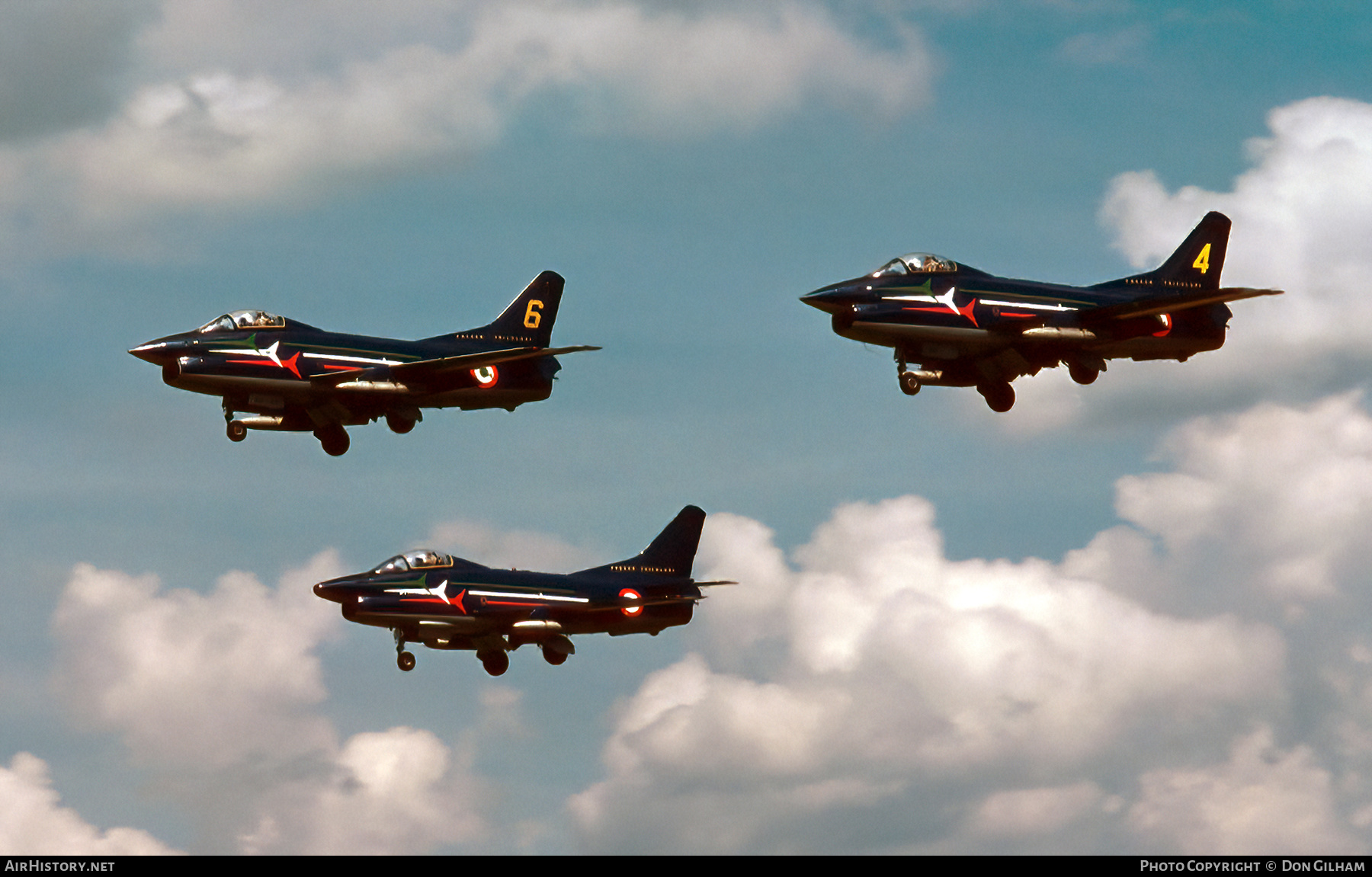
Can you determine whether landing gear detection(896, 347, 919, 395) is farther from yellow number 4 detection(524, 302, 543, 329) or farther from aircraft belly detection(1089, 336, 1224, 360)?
yellow number 4 detection(524, 302, 543, 329)

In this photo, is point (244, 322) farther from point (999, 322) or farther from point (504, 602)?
point (999, 322)

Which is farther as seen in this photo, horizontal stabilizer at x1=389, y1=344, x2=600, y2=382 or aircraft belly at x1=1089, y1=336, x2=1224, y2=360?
horizontal stabilizer at x1=389, y1=344, x2=600, y2=382

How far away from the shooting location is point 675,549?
9631 cm

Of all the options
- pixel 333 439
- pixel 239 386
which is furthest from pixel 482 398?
pixel 239 386

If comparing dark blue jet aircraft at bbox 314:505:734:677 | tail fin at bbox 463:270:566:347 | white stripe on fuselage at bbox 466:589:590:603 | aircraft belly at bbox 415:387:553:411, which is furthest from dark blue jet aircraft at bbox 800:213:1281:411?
white stripe on fuselage at bbox 466:589:590:603

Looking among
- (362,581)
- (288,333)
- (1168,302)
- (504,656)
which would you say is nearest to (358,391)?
(288,333)

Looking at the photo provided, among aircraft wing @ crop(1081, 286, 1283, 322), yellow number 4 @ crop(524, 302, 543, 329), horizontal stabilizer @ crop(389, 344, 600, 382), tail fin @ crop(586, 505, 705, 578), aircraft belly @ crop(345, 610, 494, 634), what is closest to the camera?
aircraft wing @ crop(1081, 286, 1283, 322)

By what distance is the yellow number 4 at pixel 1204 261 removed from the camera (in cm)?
7744

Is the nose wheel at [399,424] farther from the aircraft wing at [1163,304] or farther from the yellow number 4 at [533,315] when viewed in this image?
the aircraft wing at [1163,304]

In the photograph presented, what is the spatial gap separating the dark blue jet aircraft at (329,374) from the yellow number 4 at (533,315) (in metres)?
5.22

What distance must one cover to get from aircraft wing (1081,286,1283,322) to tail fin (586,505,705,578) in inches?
1195

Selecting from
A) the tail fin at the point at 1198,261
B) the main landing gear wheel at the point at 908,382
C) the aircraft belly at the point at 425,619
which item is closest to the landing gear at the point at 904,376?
the main landing gear wheel at the point at 908,382

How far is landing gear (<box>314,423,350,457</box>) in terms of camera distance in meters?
78.2

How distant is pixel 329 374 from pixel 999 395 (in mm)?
26573
